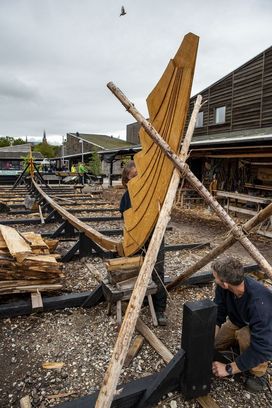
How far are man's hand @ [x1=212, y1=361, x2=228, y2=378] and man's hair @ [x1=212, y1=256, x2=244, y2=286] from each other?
87 cm

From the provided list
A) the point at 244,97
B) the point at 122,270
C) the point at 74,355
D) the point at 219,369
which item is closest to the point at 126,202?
the point at 122,270

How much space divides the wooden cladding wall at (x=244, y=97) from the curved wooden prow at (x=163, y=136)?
44.6 feet

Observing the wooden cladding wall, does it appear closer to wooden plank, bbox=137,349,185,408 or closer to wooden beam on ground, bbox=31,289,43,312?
wooden beam on ground, bbox=31,289,43,312

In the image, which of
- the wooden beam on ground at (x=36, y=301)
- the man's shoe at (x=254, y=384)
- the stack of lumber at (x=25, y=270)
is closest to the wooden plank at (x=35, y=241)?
the stack of lumber at (x=25, y=270)

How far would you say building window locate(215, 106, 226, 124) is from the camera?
17891 millimetres

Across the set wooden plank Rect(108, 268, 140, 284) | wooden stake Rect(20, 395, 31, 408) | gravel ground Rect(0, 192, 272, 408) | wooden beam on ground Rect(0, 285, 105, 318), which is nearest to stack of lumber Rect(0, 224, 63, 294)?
wooden beam on ground Rect(0, 285, 105, 318)

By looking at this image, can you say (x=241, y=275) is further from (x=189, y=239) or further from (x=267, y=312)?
(x=189, y=239)

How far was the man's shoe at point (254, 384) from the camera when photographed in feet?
9.19

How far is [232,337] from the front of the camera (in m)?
3.15

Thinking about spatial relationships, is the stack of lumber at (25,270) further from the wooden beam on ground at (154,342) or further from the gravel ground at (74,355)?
the wooden beam on ground at (154,342)

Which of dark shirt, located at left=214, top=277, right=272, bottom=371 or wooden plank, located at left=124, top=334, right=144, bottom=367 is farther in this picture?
wooden plank, located at left=124, top=334, right=144, bottom=367

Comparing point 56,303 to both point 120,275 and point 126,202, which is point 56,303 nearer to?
point 120,275

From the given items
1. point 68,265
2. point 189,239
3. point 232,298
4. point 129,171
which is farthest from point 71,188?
point 232,298

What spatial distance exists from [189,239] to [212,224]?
255 centimetres
